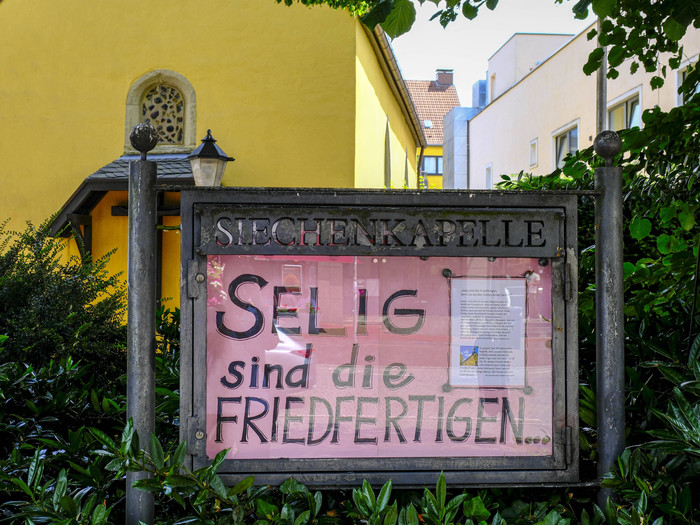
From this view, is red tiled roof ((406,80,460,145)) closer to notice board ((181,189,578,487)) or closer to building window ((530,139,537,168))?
building window ((530,139,537,168))

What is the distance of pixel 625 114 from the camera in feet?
50.0

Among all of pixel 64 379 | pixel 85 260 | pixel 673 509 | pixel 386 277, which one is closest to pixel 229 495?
pixel 386 277

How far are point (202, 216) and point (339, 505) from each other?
822 mm

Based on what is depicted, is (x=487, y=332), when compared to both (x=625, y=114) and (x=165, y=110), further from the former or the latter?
(x=625, y=114)

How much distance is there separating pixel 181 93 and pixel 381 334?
12.2m

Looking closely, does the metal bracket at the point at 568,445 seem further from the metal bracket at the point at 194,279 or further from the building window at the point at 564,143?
the building window at the point at 564,143

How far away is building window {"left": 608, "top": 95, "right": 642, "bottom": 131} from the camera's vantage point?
14508 millimetres

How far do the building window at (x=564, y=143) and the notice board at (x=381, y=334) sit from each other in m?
17.1

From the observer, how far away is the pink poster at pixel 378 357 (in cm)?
180

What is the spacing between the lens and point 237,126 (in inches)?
505

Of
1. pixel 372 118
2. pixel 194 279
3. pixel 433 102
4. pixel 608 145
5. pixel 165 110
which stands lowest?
pixel 194 279

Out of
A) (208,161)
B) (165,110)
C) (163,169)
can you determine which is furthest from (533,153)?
(208,161)

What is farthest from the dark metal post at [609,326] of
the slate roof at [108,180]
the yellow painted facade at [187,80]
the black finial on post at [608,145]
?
the yellow painted facade at [187,80]

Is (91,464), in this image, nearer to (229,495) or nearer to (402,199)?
(229,495)
